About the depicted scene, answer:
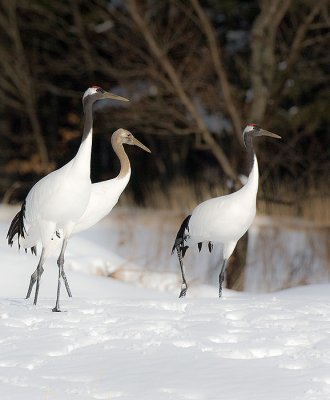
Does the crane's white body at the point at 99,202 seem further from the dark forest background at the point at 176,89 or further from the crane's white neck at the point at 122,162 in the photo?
the dark forest background at the point at 176,89

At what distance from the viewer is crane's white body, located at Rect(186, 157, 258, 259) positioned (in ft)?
28.4

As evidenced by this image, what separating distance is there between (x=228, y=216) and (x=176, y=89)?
17.1 feet

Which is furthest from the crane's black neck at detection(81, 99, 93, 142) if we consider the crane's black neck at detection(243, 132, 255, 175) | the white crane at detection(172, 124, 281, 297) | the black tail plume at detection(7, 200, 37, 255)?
the crane's black neck at detection(243, 132, 255, 175)

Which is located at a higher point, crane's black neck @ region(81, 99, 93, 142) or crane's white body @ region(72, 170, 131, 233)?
crane's black neck @ region(81, 99, 93, 142)

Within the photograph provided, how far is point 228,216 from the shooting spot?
342 inches

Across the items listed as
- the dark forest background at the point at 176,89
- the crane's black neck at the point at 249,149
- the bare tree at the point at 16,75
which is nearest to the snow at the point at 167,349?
the crane's black neck at the point at 249,149

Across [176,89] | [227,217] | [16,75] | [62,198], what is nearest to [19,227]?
[62,198]

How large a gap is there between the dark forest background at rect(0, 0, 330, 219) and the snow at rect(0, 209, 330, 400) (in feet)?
18.5

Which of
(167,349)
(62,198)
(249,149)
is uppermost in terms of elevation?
(249,149)

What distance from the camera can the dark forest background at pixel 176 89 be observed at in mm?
13930

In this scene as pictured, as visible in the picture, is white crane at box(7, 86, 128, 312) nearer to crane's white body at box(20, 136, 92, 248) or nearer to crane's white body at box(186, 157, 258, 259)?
crane's white body at box(20, 136, 92, 248)

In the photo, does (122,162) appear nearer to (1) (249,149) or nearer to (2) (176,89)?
(1) (249,149)

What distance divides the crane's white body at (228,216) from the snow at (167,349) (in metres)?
0.62

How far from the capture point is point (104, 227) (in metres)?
16.1
